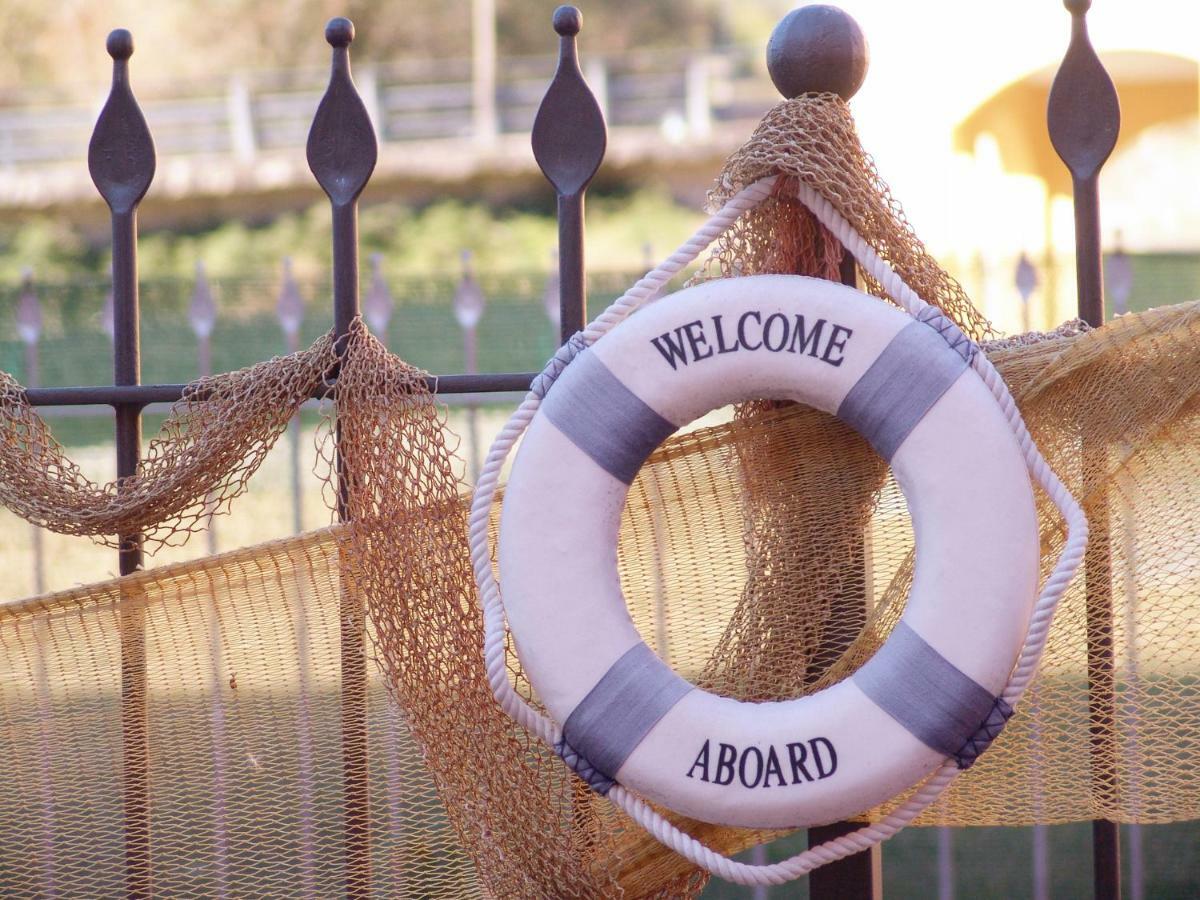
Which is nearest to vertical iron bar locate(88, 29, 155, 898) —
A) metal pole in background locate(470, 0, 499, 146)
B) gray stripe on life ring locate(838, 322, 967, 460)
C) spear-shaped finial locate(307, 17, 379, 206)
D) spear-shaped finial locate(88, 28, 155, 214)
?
spear-shaped finial locate(88, 28, 155, 214)

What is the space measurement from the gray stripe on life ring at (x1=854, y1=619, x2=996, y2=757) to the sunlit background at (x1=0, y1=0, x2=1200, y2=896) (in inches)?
26.2

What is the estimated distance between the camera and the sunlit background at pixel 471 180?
13.8 feet

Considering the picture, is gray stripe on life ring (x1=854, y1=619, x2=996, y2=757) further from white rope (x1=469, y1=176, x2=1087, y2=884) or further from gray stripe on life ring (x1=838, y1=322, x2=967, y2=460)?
gray stripe on life ring (x1=838, y1=322, x2=967, y2=460)

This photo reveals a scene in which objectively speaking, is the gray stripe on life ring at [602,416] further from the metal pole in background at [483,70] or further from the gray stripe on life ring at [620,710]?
the metal pole in background at [483,70]

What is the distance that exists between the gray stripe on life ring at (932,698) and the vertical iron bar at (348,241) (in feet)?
2.01

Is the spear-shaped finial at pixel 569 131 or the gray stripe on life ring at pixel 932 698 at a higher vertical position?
the spear-shaped finial at pixel 569 131

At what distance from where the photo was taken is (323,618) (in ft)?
4.70

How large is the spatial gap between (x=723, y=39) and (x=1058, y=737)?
23560mm

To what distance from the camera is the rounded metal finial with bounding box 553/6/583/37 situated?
1.39 metres

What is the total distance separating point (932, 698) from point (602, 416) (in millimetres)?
413

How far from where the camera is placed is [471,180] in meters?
14.4

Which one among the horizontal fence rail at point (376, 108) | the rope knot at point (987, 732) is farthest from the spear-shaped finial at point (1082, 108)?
the horizontal fence rail at point (376, 108)

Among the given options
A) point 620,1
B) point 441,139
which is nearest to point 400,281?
point 441,139

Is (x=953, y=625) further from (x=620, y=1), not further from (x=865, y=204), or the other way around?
(x=620, y=1)
